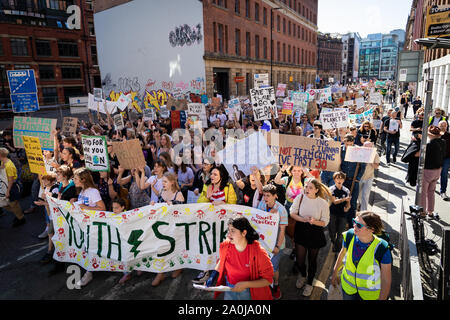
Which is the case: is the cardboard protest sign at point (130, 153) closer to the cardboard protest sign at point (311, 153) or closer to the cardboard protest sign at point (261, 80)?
the cardboard protest sign at point (311, 153)

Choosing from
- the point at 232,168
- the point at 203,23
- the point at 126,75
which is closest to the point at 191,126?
the point at 232,168

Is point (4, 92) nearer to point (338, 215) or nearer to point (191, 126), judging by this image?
point (191, 126)

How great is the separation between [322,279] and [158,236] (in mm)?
2554

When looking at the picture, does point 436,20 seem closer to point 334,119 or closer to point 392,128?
point 392,128

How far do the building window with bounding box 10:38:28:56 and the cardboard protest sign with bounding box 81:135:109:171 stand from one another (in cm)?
3636

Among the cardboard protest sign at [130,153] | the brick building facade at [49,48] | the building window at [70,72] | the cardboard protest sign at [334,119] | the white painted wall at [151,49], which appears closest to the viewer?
the cardboard protest sign at [130,153]

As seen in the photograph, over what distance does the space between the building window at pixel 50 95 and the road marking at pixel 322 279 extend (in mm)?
39469

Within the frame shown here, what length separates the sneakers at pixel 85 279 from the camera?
467cm

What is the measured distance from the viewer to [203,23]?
26188mm

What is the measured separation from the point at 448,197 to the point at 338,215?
4.17m

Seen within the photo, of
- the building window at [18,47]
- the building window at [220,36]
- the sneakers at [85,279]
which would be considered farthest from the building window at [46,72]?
the sneakers at [85,279]

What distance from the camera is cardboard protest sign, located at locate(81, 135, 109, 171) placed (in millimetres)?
5492

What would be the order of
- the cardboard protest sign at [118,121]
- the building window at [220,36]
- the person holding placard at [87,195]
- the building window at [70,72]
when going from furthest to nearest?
the building window at [70,72], the building window at [220,36], the cardboard protest sign at [118,121], the person holding placard at [87,195]
